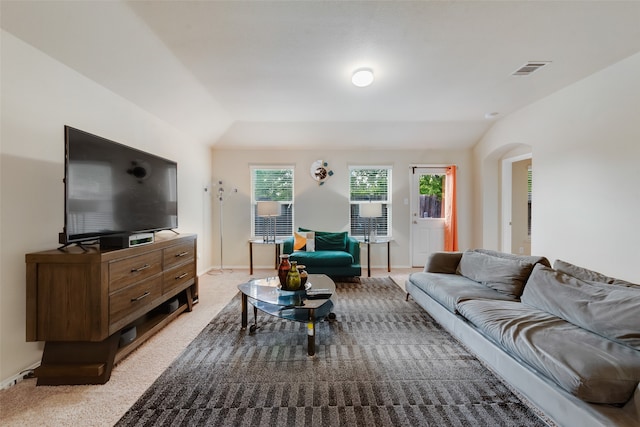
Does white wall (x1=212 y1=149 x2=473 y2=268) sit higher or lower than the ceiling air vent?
lower

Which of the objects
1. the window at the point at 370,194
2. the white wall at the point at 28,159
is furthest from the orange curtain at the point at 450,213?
the white wall at the point at 28,159

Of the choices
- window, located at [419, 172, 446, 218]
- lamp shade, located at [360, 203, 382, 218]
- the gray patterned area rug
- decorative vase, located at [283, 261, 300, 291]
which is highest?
window, located at [419, 172, 446, 218]

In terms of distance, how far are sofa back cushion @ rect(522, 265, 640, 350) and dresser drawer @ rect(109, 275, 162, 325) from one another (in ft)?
10.4

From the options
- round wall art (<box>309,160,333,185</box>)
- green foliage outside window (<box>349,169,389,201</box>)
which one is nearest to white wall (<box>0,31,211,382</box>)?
round wall art (<box>309,160,333,185</box>)

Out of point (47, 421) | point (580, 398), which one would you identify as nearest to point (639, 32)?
point (580, 398)

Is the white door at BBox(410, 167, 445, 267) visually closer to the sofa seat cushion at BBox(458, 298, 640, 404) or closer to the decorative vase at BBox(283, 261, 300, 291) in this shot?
the sofa seat cushion at BBox(458, 298, 640, 404)

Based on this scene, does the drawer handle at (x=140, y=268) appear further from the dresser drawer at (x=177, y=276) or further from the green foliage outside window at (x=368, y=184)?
the green foliage outside window at (x=368, y=184)

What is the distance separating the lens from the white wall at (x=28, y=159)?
72.1 inches

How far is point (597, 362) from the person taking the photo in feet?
4.44

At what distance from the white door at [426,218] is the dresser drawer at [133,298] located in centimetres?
457

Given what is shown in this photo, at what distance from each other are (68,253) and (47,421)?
3.19 feet

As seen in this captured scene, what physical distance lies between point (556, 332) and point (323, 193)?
4.22 meters

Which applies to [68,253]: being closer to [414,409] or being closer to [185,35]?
[185,35]

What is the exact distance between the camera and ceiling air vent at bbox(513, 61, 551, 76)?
292 centimetres
